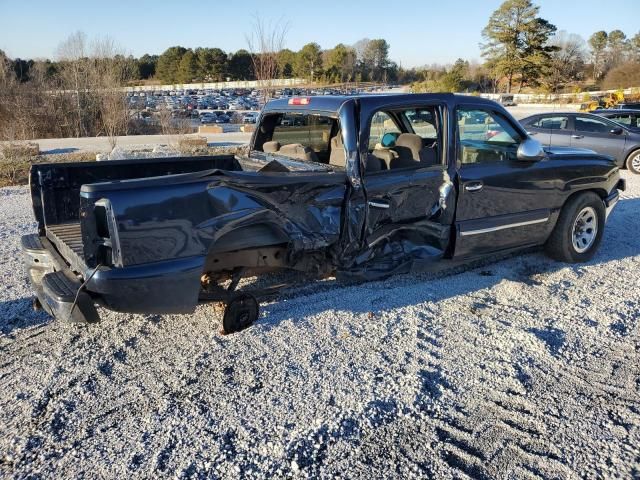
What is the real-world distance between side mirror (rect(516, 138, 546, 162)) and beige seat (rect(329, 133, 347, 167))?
6.21ft

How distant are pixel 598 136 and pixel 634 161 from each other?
1.03m

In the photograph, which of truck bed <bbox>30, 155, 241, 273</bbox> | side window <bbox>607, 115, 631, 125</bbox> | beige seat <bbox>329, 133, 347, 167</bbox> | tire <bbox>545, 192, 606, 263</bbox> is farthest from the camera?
side window <bbox>607, 115, 631, 125</bbox>

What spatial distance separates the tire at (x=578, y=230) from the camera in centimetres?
586

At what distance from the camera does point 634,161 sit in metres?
13.2

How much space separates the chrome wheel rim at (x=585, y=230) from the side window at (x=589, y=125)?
8540 millimetres

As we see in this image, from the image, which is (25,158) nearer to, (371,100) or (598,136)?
(371,100)

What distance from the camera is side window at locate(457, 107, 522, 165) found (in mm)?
5230

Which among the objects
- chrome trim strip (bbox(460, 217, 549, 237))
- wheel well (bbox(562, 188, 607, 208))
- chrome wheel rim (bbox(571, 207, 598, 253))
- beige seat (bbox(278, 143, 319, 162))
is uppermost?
beige seat (bbox(278, 143, 319, 162))

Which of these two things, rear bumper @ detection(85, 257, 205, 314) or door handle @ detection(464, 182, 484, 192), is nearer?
rear bumper @ detection(85, 257, 205, 314)

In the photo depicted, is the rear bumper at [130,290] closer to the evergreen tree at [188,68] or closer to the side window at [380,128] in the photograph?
the side window at [380,128]

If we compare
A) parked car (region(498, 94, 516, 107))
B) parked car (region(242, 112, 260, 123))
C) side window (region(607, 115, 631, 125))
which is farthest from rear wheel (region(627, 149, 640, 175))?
parked car (region(498, 94, 516, 107))

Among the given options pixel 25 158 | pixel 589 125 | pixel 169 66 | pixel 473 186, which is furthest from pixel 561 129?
pixel 169 66

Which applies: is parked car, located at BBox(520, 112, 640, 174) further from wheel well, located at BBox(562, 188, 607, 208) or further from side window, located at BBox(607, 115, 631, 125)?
wheel well, located at BBox(562, 188, 607, 208)

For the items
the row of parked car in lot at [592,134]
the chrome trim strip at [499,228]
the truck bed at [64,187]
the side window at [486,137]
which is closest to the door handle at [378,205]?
the chrome trim strip at [499,228]
